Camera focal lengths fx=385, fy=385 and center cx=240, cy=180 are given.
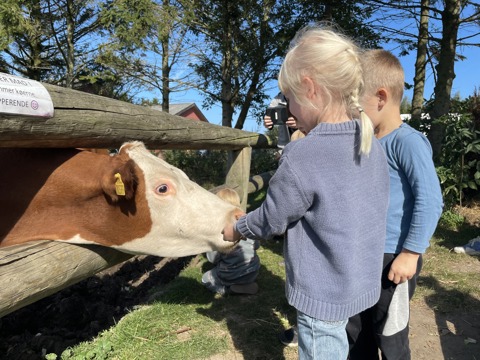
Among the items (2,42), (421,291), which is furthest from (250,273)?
(2,42)

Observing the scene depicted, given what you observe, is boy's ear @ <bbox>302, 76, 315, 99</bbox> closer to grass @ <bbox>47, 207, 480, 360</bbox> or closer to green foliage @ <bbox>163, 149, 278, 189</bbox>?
grass @ <bbox>47, 207, 480, 360</bbox>

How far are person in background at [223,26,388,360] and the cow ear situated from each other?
560 mm

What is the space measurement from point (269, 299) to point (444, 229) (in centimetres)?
341

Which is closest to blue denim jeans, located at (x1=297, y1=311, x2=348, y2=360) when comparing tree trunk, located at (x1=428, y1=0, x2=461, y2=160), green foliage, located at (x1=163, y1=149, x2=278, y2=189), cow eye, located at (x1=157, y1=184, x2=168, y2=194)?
cow eye, located at (x1=157, y1=184, x2=168, y2=194)

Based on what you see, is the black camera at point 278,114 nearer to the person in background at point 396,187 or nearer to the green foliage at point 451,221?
the person in background at point 396,187

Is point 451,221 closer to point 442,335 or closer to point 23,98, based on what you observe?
point 442,335

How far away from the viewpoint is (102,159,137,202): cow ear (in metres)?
1.64

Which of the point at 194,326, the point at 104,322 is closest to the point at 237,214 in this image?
the point at 194,326

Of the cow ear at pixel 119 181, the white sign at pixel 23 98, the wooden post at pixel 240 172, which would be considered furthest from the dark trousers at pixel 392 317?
the wooden post at pixel 240 172

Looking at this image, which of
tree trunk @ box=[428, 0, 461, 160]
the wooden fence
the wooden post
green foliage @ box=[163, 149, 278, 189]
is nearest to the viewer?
the wooden fence

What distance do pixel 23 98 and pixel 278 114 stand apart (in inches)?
93.8

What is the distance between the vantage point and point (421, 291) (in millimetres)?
3375

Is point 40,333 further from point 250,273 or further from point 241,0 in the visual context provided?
point 241,0

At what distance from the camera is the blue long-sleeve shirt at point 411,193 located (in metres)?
1.69
